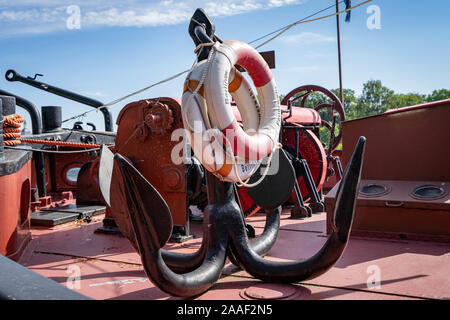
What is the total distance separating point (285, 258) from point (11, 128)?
8.22 feet

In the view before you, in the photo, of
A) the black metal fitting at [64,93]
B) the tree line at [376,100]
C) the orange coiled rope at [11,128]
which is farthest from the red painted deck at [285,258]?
the tree line at [376,100]

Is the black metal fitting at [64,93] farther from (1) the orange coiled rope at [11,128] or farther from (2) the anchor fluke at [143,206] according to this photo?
(2) the anchor fluke at [143,206]

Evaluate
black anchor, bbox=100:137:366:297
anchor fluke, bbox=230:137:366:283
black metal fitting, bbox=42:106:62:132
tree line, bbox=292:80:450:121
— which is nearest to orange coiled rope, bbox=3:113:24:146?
black anchor, bbox=100:137:366:297

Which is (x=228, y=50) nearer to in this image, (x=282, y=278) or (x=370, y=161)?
(x=282, y=278)

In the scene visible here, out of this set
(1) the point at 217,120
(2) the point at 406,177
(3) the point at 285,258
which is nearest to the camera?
(1) the point at 217,120

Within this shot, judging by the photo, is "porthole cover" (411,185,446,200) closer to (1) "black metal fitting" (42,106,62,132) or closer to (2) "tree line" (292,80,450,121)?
(1) "black metal fitting" (42,106,62,132)

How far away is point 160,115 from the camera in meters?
3.75

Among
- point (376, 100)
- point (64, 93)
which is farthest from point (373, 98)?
point (64, 93)

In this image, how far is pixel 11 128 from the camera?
11.2 ft

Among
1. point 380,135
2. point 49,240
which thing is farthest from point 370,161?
point 49,240

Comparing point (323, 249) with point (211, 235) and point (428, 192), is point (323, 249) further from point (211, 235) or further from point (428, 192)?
point (428, 192)

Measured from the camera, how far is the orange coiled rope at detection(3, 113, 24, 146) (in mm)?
3354

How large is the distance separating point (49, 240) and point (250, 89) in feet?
7.84

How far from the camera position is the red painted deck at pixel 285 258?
2.29 m
